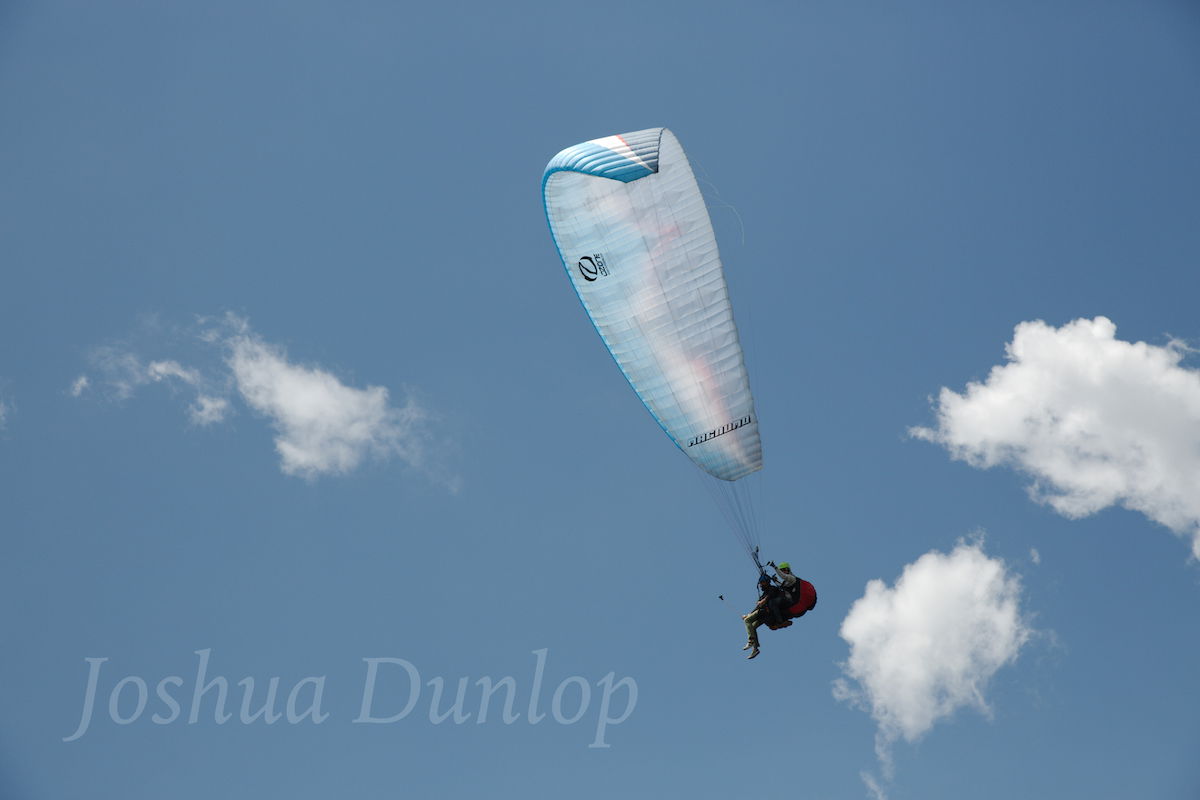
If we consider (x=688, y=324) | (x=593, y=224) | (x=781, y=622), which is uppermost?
(x=593, y=224)

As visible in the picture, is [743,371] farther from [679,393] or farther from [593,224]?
[593,224]

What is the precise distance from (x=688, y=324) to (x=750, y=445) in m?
4.68

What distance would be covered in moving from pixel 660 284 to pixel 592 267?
2.36 m

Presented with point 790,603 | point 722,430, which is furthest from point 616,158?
point 790,603

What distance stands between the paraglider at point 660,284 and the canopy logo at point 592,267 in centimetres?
3

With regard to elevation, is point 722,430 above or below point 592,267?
below

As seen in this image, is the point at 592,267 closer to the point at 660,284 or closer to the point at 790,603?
the point at 660,284

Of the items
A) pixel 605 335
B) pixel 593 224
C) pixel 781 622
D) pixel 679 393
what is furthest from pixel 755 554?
pixel 593 224

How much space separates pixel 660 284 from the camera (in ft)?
118

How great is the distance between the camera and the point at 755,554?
117 ft

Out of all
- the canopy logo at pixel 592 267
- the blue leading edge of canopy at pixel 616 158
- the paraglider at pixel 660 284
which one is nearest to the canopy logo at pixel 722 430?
the paraglider at pixel 660 284

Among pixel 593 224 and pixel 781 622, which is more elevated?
pixel 593 224

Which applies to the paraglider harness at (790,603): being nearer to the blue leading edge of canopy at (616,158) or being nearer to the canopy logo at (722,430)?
the canopy logo at (722,430)

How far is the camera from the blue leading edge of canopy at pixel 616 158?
35.1 m
